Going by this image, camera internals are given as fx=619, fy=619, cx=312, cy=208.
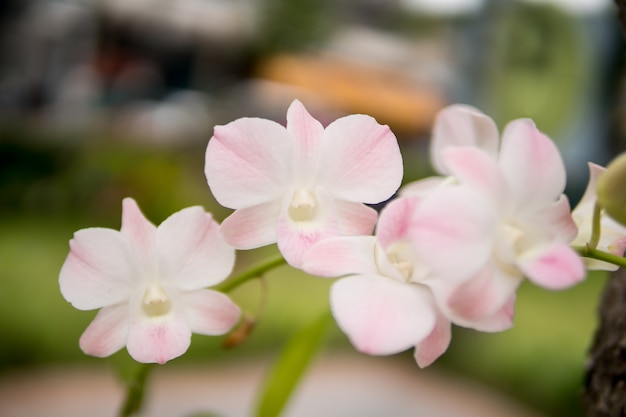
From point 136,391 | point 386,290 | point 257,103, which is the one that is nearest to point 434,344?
point 386,290

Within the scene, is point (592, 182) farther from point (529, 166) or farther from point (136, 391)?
point (136, 391)

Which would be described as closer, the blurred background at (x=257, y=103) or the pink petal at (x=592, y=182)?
the pink petal at (x=592, y=182)

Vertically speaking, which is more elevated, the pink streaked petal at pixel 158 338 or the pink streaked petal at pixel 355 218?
the pink streaked petal at pixel 355 218

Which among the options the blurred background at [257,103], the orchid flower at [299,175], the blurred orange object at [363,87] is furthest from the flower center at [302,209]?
the blurred orange object at [363,87]

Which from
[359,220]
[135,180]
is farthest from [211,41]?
[359,220]

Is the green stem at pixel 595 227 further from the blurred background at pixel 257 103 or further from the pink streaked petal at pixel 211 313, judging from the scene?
the blurred background at pixel 257 103

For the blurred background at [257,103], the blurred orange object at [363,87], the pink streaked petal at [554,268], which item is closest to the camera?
the pink streaked petal at [554,268]

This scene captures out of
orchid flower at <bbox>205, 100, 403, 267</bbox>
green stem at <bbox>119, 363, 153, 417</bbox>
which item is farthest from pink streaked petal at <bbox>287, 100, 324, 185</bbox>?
green stem at <bbox>119, 363, 153, 417</bbox>
